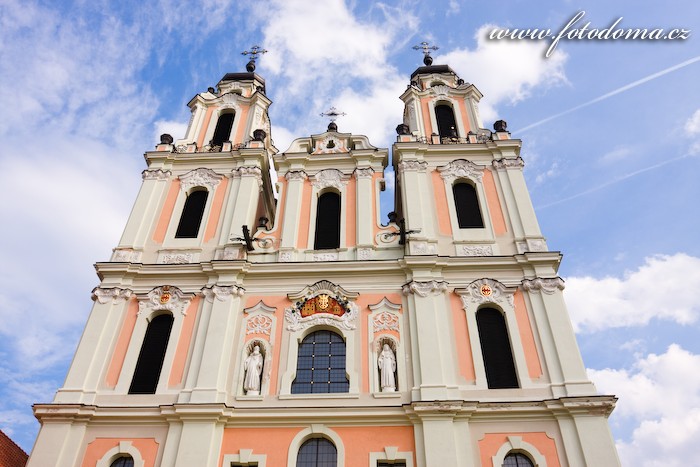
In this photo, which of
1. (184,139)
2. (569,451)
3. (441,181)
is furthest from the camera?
(184,139)

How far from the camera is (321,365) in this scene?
16.8 metres

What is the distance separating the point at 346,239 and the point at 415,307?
3831 mm

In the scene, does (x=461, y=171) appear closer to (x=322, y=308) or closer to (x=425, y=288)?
(x=425, y=288)

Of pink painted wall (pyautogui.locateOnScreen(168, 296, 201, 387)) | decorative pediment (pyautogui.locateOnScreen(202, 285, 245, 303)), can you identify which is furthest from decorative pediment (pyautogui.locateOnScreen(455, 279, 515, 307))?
pink painted wall (pyautogui.locateOnScreen(168, 296, 201, 387))

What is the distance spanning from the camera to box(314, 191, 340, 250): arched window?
20.2 m

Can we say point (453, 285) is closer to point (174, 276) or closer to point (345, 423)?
point (345, 423)

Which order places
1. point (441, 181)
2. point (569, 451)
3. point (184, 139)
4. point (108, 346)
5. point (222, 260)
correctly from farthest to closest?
point (184, 139) < point (441, 181) < point (222, 260) < point (108, 346) < point (569, 451)

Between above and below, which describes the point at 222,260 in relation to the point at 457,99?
below

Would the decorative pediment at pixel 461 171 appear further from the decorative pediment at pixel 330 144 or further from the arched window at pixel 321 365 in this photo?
the arched window at pixel 321 365

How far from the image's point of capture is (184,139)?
957 inches

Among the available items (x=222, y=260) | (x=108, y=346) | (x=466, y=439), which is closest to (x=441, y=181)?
(x=222, y=260)

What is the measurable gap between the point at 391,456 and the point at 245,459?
371cm

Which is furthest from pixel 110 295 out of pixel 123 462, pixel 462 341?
pixel 462 341

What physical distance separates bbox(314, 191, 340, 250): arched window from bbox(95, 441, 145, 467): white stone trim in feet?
27.5
